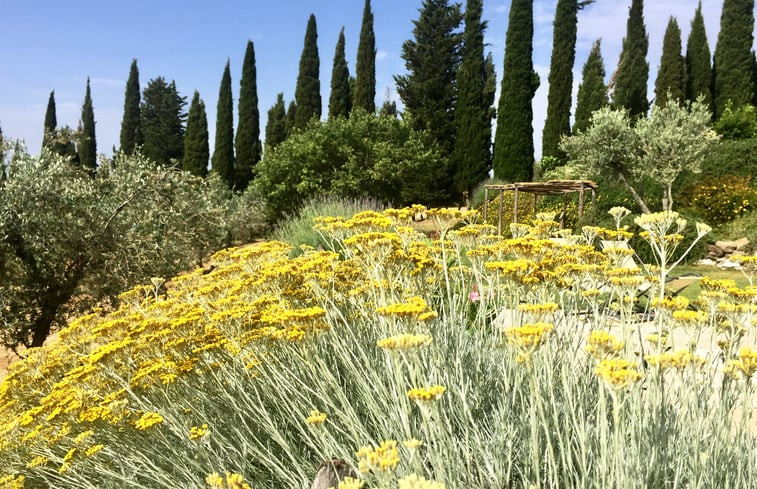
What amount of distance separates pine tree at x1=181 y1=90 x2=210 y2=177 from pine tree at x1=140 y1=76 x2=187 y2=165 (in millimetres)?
4538

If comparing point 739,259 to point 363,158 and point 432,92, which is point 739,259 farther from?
point 432,92

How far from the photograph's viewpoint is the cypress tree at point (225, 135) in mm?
25453

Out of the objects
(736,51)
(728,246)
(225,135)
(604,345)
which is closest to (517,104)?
(728,246)

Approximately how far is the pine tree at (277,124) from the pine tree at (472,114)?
41.0 ft

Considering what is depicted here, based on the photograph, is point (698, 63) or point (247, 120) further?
point (247, 120)

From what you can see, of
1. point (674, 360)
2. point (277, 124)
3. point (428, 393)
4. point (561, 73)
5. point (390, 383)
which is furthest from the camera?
point (277, 124)

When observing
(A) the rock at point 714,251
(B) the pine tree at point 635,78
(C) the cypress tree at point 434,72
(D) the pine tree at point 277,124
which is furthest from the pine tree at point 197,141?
(A) the rock at point 714,251

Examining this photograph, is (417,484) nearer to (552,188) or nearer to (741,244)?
(741,244)

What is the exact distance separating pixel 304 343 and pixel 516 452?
3.00 ft

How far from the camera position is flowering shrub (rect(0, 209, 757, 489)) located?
1.54 metres

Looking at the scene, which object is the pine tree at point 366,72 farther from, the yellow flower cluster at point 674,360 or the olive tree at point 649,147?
the yellow flower cluster at point 674,360

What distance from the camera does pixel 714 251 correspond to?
40.5 feet

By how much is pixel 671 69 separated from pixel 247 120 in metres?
21.1

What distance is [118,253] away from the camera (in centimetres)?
702
